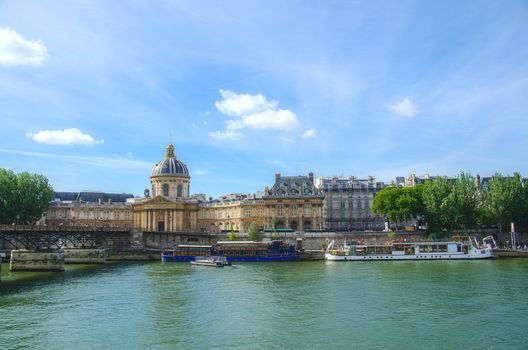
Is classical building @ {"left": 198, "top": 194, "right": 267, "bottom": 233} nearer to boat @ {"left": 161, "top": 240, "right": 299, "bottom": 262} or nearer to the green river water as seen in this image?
boat @ {"left": 161, "top": 240, "right": 299, "bottom": 262}

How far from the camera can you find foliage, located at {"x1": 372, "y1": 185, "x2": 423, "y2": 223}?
94312 mm

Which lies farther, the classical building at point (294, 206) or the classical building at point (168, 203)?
the classical building at point (168, 203)

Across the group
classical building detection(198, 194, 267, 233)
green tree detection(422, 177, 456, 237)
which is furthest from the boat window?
classical building detection(198, 194, 267, 233)

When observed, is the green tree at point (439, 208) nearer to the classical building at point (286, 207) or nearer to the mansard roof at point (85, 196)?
the classical building at point (286, 207)

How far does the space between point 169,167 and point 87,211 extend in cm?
2373

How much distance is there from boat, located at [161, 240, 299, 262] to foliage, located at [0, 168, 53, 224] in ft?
83.4

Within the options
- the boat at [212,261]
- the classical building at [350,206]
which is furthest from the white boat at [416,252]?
the classical building at [350,206]

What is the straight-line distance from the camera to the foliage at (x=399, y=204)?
94.3 meters

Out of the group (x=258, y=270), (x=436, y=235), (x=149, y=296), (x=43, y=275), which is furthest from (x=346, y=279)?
(x=436, y=235)

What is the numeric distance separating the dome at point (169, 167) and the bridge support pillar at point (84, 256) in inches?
2232

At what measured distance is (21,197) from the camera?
89.0 meters

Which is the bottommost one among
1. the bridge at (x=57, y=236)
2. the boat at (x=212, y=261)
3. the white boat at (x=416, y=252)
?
the boat at (x=212, y=261)

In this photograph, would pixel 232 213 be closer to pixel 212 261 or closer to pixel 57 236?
pixel 212 261

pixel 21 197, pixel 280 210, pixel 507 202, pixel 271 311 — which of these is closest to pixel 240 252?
pixel 280 210
